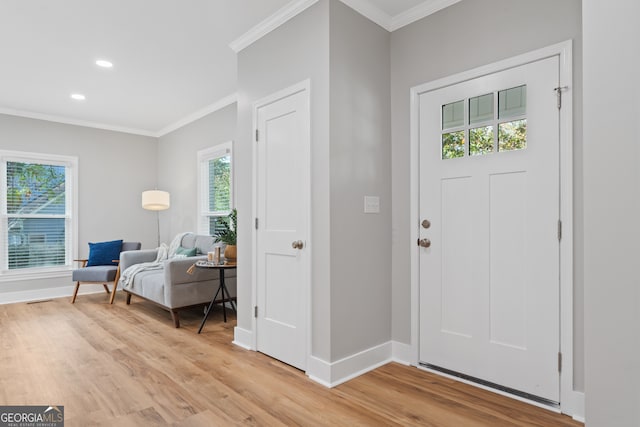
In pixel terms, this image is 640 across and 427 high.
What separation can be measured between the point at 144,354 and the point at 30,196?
12.6 feet

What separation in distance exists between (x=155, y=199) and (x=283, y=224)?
139 inches

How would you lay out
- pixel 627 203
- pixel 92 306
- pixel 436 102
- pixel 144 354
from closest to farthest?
pixel 627 203 → pixel 436 102 → pixel 144 354 → pixel 92 306

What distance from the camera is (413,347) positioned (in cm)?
276

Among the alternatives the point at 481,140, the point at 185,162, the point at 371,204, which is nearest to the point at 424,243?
the point at 371,204

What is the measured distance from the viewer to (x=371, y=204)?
9.02ft

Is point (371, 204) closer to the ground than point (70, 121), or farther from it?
closer to the ground

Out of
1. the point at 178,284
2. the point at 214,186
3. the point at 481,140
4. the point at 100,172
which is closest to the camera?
the point at 481,140

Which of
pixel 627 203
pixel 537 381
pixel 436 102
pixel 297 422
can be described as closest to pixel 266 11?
pixel 436 102

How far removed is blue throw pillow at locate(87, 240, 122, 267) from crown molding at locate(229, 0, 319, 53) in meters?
3.56

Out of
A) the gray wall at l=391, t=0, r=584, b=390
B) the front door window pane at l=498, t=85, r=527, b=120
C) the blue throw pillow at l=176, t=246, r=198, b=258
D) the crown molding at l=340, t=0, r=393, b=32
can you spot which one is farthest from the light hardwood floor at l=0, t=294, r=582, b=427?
the crown molding at l=340, t=0, r=393, b=32

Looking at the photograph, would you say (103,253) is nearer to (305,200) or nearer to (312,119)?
(305,200)

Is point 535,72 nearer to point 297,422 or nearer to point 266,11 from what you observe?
point 266,11

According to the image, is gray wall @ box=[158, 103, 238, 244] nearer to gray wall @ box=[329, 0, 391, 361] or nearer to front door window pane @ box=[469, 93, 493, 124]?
gray wall @ box=[329, 0, 391, 361]

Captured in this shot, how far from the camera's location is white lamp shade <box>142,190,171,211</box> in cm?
557
